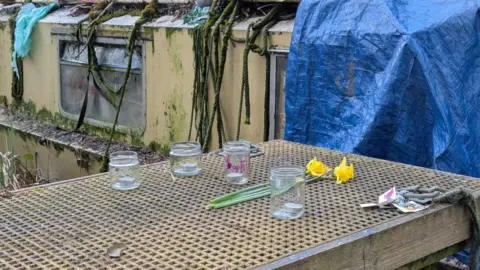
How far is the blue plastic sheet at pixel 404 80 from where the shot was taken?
123 inches

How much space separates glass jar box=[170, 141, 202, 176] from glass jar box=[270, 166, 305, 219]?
1.85ft

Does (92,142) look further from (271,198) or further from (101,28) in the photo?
A: (271,198)

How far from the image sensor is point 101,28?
20.0 feet

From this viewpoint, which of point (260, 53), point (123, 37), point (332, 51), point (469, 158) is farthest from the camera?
point (123, 37)

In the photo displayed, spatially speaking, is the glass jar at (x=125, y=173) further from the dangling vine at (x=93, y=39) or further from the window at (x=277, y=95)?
the dangling vine at (x=93, y=39)

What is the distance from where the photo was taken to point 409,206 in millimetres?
2076

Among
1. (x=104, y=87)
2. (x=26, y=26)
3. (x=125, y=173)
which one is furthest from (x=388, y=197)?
(x=26, y=26)

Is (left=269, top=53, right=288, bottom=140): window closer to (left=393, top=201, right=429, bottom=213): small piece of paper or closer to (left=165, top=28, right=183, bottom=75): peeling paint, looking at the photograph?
(left=165, top=28, right=183, bottom=75): peeling paint

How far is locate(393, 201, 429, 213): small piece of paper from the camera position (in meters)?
2.04

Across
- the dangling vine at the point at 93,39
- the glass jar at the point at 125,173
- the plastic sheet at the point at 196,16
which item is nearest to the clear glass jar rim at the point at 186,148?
the glass jar at the point at 125,173

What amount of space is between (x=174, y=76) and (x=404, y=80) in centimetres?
263

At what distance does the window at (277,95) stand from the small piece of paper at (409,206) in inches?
89.4

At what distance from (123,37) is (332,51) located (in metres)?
2.87

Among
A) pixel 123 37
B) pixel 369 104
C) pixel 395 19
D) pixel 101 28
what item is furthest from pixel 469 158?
pixel 101 28
